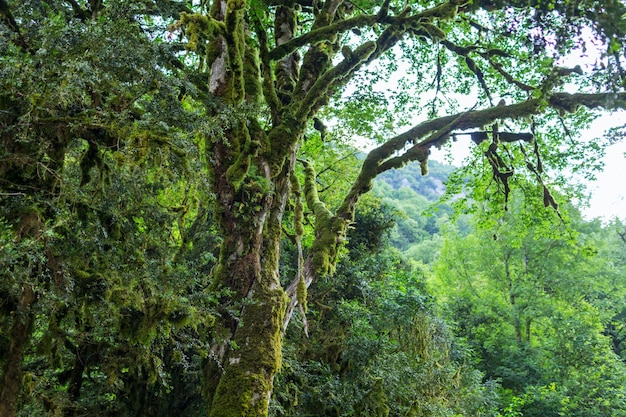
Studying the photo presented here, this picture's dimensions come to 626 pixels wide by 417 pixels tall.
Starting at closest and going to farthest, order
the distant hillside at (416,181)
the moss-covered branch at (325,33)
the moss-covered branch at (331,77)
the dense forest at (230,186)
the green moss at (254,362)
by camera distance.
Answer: the dense forest at (230,186), the green moss at (254,362), the moss-covered branch at (331,77), the moss-covered branch at (325,33), the distant hillside at (416,181)

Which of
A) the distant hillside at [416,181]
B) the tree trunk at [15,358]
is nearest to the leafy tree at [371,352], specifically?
the tree trunk at [15,358]

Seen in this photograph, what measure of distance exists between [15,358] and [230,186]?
2.55m

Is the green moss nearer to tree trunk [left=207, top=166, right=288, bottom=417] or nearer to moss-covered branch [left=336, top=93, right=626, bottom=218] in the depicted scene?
tree trunk [left=207, top=166, right=288, bottom=417]

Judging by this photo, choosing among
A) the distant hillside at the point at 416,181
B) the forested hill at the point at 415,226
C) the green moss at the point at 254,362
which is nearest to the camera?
the green moss at the point at 254,362

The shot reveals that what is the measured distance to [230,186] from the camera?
5.09 metres

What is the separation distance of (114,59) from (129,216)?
1.30 metres

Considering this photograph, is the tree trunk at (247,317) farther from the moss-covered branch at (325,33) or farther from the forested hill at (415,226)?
the forested hill at (415,226)

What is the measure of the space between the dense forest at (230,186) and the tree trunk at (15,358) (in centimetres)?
1

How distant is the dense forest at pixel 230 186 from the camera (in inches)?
117

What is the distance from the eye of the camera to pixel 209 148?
5160mm

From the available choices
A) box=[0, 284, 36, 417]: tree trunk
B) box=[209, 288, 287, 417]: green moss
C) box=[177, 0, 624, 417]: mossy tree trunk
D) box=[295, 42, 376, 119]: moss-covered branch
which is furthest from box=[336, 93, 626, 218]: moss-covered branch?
box=[0, 284, 36, 417]: tree trunk

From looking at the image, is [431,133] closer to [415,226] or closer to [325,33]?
[325,33]

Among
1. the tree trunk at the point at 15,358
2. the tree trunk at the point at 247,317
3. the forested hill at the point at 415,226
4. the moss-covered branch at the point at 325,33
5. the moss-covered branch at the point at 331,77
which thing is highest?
the forested hill at the point at 415,226

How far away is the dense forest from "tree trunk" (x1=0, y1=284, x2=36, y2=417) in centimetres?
1
